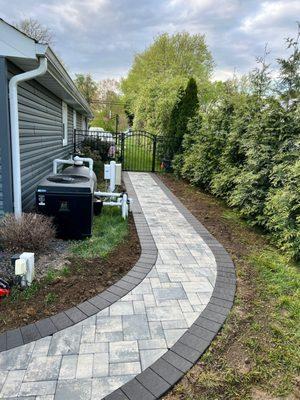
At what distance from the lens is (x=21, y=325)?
235 cm

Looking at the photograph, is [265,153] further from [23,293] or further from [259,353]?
[23,293]

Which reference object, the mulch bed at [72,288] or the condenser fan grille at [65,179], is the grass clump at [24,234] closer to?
the mulch bed at [72,288]

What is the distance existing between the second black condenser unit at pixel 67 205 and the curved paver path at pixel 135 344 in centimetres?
136

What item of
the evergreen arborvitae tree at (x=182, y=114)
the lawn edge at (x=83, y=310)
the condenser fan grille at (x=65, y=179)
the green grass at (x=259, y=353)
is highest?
the evergreen arborvitae tree at (x=182, y=114)

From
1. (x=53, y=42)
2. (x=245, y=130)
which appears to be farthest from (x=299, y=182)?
(x=53, y=42)

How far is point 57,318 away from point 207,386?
53.7 inches

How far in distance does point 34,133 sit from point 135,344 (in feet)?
14.3

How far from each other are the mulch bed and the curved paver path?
0.31m

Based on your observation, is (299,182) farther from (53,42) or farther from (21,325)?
(53,42)

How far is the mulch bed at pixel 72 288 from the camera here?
97.4 inches

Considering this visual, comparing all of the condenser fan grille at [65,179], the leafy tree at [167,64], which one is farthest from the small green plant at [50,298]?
the leafy tree at [167,64]

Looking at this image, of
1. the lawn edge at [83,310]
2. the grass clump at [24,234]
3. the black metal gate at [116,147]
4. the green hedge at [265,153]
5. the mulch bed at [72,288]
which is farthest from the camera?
the black metal gate at [116,147]

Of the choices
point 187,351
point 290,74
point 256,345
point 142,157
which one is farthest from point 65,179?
point 142,157

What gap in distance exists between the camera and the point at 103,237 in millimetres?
4383
